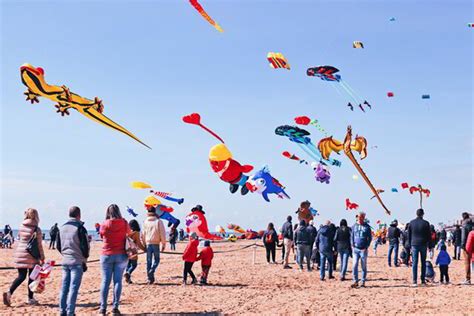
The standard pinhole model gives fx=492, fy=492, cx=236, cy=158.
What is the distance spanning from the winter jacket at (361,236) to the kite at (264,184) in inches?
210

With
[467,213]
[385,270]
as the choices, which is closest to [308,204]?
[385,270]

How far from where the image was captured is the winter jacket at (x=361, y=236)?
1175 cm

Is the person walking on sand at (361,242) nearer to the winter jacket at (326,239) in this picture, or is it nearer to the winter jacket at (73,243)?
the winter jacket at (326,239)

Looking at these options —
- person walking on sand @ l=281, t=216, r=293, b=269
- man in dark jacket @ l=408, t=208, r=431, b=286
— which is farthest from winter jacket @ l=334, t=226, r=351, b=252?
person walking on sand @ l=281, t=216, r=293, b=269

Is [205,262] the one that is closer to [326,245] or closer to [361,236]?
[326,245]

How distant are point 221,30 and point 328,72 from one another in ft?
38.7

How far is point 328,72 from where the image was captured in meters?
18.7

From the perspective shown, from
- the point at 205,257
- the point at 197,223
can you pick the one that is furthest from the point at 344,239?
the point at 197,223

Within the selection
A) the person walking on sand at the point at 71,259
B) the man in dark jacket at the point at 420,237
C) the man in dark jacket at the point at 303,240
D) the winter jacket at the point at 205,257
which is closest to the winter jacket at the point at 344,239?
the man in dark jacket at the point at 420,237

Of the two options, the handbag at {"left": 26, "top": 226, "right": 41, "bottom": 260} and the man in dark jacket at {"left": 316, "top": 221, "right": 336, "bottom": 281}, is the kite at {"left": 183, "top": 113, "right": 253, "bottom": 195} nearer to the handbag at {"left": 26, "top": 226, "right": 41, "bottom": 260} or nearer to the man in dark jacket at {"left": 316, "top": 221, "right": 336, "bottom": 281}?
the man in dark jacket at {"left": 316, "top": 221, "right": 336, "bottom": 281}

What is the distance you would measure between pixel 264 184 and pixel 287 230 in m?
1.75

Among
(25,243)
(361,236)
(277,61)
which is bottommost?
(25,243)

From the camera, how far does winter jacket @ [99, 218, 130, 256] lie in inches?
308

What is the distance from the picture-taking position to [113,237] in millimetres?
7809
